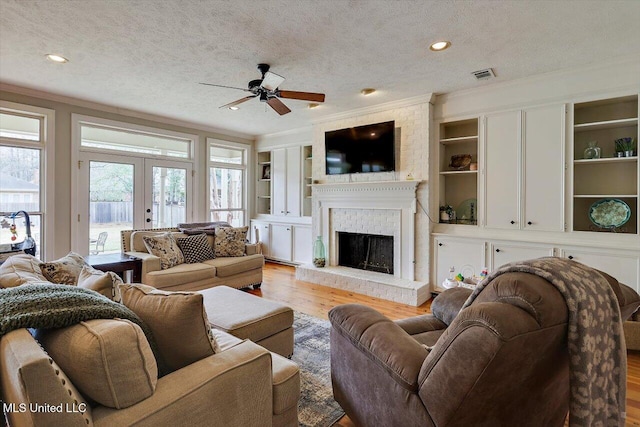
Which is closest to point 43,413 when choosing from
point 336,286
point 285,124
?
point 336,286

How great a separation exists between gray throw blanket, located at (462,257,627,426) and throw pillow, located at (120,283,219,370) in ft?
3.56

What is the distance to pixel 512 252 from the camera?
351 centimetres

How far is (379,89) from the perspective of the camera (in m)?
3.81

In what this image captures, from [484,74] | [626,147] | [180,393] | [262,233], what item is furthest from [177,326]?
[262,233]

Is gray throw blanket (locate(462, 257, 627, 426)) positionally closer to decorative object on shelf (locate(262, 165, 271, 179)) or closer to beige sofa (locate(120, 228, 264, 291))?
beige sofa (locate(120, 228, 264, 291))

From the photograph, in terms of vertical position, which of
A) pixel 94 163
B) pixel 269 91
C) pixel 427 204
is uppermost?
pixel 269 91

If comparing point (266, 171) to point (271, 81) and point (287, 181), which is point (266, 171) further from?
point (271, 81)

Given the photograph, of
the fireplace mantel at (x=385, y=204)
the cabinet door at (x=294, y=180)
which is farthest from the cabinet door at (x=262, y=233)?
the fireplace mantel at (x=385, y=204)

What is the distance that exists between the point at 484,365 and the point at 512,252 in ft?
9.91

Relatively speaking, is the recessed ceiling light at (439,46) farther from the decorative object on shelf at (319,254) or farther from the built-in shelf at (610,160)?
the decorative object on shelf at (319,254)

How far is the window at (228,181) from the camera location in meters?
6.14

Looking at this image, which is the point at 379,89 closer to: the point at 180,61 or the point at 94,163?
the point at 180,61

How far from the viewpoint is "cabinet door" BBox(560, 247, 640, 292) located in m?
2.92

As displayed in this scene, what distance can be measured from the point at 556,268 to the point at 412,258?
3.12 meters
